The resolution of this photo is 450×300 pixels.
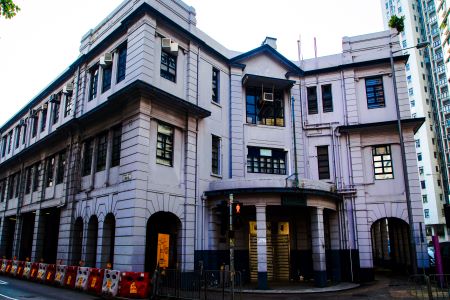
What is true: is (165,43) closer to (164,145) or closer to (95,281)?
(164,145)

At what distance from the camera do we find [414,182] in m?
21.4

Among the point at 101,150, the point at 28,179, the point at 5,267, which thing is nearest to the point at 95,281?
the point at 101,150

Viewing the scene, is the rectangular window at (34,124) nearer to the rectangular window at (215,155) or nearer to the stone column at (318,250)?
the rectangular window at (215,155)

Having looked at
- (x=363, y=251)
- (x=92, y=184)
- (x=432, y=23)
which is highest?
(x=432, y=23)

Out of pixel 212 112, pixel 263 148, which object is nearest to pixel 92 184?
pixel 212 112

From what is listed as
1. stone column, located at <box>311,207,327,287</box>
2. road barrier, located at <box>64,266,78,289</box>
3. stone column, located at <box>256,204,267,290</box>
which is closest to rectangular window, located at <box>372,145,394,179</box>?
stone column, located at <box>311,207,327,287</box>

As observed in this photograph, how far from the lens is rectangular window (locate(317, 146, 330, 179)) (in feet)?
76.5

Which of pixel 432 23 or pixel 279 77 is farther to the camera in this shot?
pixel 432 23

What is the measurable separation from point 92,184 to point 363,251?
15909 mm

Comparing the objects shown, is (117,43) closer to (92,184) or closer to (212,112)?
(212,112)

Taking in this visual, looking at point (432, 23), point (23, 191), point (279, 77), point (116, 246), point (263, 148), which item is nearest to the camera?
point (116, 246)

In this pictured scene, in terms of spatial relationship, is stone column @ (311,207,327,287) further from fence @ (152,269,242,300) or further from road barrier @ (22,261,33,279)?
road barrier @ (22,261,33,279)

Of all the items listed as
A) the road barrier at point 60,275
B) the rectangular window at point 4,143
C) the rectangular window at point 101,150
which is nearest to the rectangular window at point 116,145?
the rectangular window at point 101,150

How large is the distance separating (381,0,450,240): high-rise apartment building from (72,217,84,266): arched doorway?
58283 millimetres
